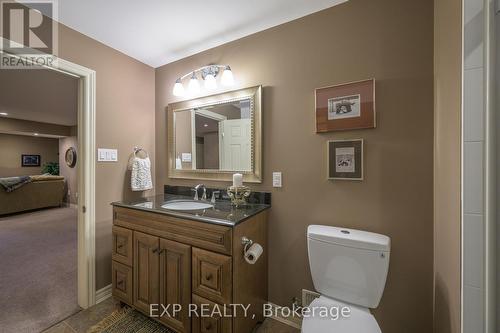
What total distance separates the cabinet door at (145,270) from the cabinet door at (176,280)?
2.4 inches

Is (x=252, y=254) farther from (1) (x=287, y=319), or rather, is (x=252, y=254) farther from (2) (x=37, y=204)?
(2) (x=37, y=204)

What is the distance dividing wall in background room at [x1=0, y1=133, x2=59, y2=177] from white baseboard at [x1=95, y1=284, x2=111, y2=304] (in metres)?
7.48

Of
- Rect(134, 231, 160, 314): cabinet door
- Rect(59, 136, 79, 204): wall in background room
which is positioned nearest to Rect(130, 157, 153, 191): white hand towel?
Rect(134, 231, 160, 314): cabinet door

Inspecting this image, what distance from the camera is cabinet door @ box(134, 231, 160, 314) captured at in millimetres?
1440

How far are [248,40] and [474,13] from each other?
143 centimetres

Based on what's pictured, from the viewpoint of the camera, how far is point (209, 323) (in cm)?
125

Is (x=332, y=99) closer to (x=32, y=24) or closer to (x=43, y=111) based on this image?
(x=32, y=24)

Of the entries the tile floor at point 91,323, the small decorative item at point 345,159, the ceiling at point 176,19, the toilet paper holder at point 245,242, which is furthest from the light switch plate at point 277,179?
the ceiling at point 176,19

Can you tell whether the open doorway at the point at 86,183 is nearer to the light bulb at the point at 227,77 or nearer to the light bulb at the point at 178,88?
the light bulb at the point at 178,88

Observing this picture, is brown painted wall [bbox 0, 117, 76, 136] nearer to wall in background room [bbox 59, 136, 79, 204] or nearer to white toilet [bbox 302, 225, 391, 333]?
wall in background room [bbox 59, 136, 79, 204]

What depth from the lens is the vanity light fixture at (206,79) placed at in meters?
1.72

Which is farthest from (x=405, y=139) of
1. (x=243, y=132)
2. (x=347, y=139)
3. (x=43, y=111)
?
(x=43, y=111)

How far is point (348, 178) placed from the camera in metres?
→ 1.36

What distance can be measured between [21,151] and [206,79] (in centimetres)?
838
